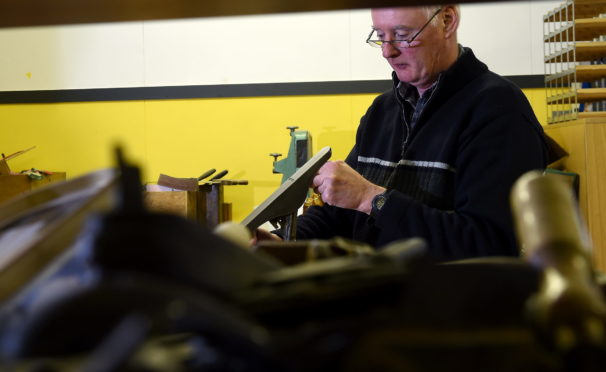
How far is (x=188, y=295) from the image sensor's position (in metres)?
0.20

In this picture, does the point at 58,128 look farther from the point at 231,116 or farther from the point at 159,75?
the point at 231,116

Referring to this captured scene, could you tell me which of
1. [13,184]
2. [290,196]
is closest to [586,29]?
[290,196]

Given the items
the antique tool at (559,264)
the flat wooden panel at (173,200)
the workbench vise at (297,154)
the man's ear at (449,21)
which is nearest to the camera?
the antique tool at (559,264)

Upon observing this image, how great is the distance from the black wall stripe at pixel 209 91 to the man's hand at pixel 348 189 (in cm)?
215

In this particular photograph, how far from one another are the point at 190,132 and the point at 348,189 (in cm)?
236

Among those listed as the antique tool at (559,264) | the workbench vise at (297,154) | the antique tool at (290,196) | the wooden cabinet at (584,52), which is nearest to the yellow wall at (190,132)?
the workbench vise at (297,154)

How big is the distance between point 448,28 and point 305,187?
0.57 meters

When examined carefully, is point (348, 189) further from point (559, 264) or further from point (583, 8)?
point (583, 8)

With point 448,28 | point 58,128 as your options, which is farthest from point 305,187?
point 58,128

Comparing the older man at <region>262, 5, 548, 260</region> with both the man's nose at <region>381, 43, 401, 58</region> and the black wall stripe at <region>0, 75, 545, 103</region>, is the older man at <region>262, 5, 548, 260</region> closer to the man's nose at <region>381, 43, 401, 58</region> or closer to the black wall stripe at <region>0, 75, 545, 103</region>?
the man's nose at <region>381, 43, 401, 58</region>

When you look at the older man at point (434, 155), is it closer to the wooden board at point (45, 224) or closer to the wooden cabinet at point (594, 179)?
the wooden board at point (45, 224)

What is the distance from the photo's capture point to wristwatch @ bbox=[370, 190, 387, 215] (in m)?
1.23

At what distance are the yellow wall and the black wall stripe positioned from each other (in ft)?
0.11

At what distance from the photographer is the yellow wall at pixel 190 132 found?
3.43m
